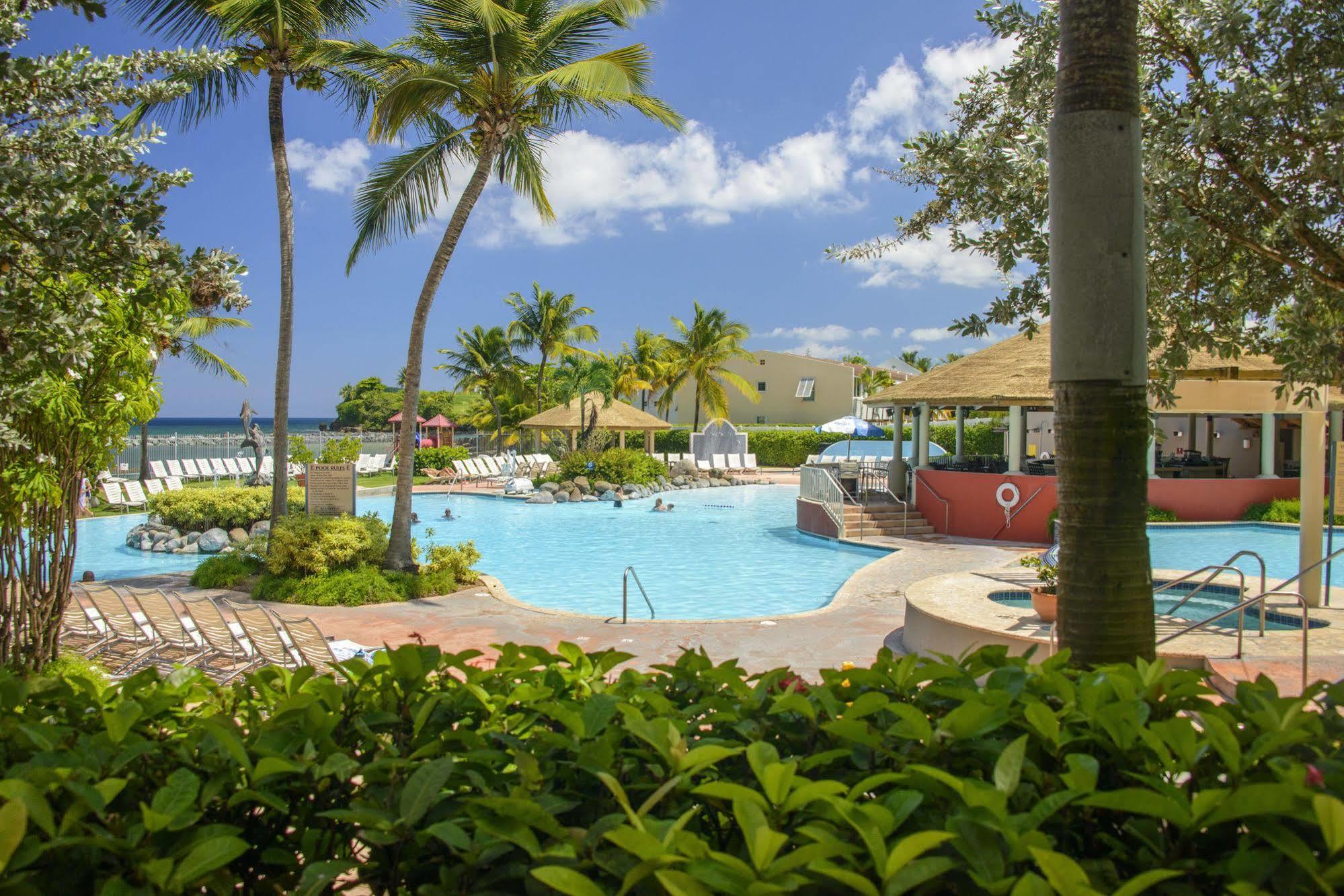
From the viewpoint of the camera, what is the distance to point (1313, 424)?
10.4 meters

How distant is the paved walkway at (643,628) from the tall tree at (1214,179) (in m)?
4.87

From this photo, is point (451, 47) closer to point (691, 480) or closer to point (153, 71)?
point (153, 71)

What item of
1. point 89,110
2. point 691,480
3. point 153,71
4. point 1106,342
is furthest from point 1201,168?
point 691,480

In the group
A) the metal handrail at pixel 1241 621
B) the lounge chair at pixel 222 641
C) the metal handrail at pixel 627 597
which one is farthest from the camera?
the metal handrail at pixel 627 597

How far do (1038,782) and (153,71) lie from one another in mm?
5918

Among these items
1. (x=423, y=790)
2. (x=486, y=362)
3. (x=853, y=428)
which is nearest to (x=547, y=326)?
(x=486, y=362)

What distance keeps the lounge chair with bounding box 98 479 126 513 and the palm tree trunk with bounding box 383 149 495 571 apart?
1696cm

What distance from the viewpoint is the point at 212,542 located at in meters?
20.0

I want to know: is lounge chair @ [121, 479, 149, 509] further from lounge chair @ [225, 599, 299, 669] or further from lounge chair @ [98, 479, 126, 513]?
lounge chair @ [225, 599, 299, 669]

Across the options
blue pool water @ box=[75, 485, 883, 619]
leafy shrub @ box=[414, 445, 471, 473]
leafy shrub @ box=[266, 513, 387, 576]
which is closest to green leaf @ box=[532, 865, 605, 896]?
blue pool water @ box=[75, 485, 883, 619]

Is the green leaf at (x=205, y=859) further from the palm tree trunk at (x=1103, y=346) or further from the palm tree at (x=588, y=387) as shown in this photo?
the palm tree at (x=588, y=387)

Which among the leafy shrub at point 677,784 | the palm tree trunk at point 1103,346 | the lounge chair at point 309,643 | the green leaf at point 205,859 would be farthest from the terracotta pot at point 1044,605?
the green leaf at point 205,859

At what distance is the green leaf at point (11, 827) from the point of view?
5.04 ft

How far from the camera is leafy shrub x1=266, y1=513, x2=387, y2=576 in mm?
13195
